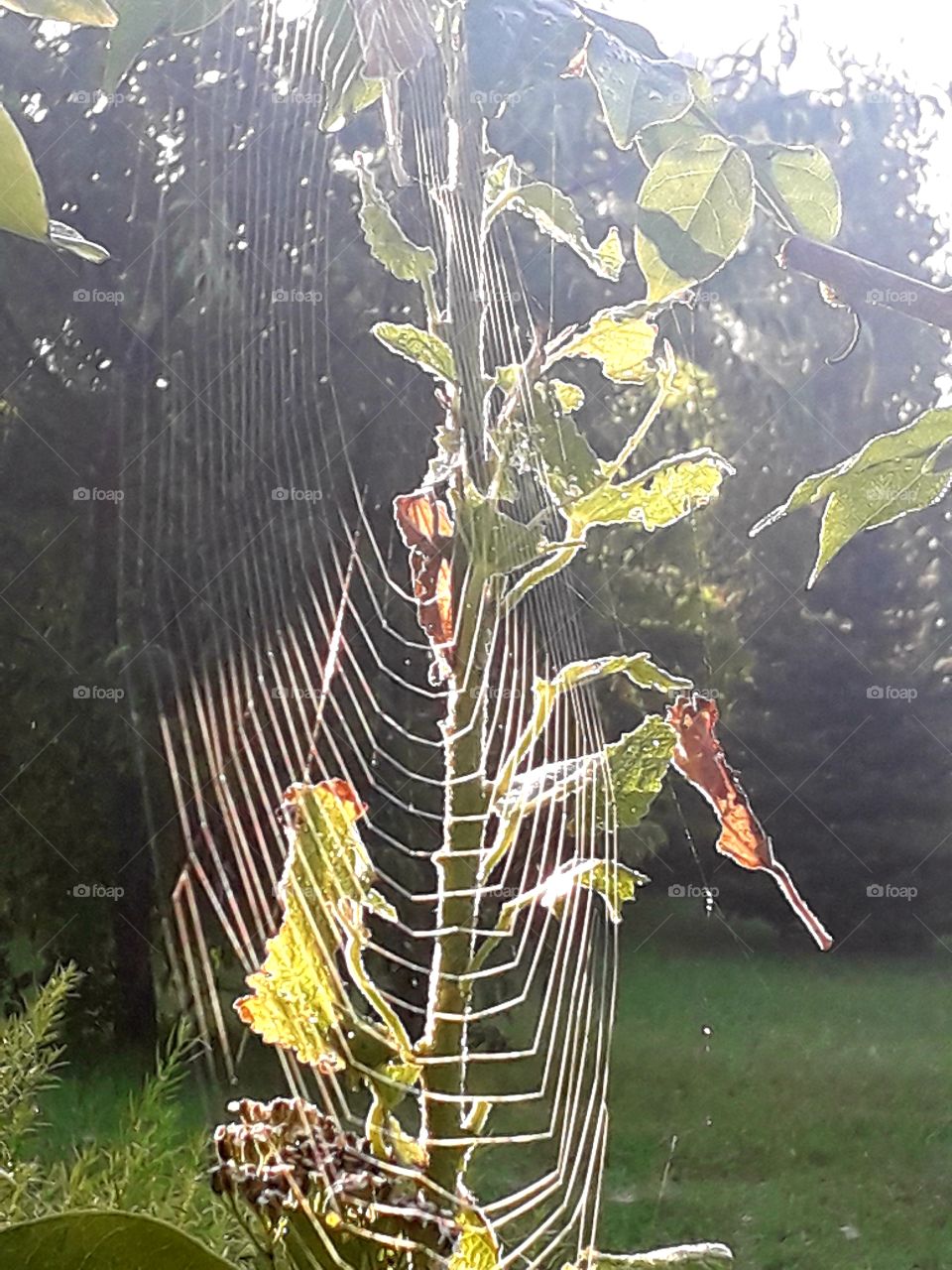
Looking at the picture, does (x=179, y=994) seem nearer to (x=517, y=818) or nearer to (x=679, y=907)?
(x=679, y=907)

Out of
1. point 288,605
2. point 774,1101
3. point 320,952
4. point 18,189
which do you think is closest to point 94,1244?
point 18,189

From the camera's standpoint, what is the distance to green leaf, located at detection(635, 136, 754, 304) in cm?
13

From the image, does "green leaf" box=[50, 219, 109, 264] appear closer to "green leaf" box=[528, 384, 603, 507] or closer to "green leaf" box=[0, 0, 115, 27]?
"green leaf" box=[0, 0, 115, 27]

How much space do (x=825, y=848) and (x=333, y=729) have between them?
51 cm

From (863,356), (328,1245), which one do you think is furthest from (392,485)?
(328,1245)

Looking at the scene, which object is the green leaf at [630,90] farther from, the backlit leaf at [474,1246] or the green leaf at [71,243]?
the backlit leaf at [474,1246]

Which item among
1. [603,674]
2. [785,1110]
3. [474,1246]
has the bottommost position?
[785,1110]

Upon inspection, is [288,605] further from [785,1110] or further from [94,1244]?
[785,1110]

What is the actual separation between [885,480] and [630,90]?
0.17 ft

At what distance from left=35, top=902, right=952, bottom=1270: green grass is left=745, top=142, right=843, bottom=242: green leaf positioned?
2.06 ft

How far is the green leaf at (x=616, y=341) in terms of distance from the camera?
0.26 meters

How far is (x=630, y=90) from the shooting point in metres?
0.13

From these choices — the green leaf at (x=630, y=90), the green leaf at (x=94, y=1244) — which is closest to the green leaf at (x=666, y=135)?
the green leaf at (x=630, y=90)

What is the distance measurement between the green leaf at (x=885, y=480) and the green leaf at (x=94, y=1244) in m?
0.09
